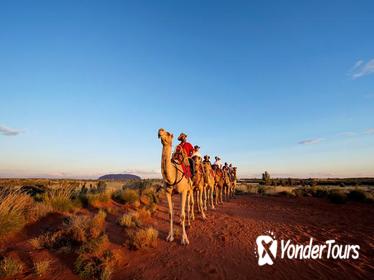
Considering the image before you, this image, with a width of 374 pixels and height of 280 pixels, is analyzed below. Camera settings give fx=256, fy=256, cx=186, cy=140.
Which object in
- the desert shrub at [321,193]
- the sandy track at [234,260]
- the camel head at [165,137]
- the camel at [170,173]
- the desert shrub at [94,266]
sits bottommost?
the sandy track at [234,260]

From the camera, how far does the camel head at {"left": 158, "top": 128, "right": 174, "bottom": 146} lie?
8.52m

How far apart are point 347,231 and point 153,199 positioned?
1382cm

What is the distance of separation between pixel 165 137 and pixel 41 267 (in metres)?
4.88

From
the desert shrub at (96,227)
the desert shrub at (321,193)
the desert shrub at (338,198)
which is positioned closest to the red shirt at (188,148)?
the desert shrub at (96,227)

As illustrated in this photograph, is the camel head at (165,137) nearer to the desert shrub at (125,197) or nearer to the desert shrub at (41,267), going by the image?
the desert shrub at (41,267)

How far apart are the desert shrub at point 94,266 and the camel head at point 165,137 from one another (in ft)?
12.4

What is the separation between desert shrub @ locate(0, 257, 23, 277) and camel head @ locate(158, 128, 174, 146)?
5.03 meters

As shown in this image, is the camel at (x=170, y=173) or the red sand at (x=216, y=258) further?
the camel at (x=170, y=173)

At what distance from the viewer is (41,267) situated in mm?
6176

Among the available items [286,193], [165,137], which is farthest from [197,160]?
[286,193]

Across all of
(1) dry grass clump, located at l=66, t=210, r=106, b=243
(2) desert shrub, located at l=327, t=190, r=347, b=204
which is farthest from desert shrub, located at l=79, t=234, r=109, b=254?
(2) desert shrub, located at l=327, t=190, r=347, b=204

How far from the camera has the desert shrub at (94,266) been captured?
6094mm

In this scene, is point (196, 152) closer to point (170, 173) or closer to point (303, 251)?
point (170, 173)

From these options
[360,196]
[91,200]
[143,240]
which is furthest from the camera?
[360,196]
